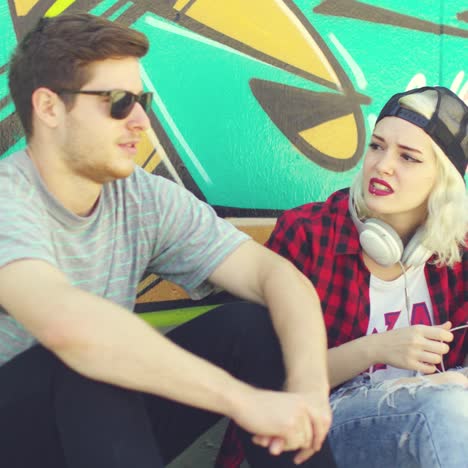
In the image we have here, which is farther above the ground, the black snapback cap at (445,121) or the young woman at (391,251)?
the black snapback cap at (445,121)

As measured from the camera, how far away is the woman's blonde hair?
276cm

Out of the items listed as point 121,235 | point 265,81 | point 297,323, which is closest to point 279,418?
point 297,323

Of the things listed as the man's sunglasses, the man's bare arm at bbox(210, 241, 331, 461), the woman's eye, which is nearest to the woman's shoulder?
the woman's eye

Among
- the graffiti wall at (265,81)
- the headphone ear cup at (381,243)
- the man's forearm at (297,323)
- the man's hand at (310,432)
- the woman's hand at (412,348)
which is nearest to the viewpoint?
the man's hand at (310,432)

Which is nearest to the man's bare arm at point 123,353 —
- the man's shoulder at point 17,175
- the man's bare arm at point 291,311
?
the man's bare arm at point 291,311

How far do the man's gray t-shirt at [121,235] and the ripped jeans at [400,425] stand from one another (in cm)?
58

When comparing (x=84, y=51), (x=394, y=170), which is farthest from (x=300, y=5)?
(x=84, y=51)

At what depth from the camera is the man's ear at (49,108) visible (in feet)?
7.30

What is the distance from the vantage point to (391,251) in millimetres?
2645

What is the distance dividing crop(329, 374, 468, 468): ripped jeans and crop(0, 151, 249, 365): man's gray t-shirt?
0.58m

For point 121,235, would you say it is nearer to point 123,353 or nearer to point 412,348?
point 123,353

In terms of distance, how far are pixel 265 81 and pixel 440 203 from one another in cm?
108

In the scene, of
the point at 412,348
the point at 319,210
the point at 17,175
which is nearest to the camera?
the point at 17,175

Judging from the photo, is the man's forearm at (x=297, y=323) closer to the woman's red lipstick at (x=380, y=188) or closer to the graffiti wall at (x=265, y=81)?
the woman's red lipstick at (x=380, y=188)
